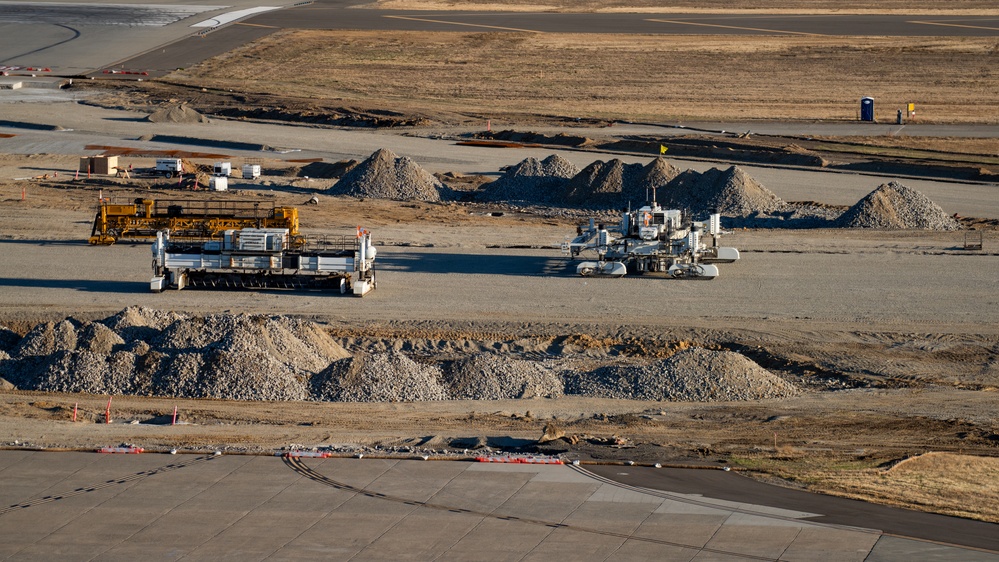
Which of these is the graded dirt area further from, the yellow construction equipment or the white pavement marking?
the white pavement marking

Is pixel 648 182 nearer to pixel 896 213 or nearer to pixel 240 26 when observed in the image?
pixel 896 213

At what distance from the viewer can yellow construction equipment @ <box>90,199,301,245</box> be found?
41.7m

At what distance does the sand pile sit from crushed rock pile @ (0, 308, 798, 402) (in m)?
22.3

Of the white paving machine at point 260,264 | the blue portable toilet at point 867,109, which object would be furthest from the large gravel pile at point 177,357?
the blue portable toilet at point 867,109

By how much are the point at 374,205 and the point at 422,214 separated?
234cm

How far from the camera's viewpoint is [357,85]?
84.1 meters

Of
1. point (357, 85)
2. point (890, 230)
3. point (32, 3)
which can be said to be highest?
point (32, 3)

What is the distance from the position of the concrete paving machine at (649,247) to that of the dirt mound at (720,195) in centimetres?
901

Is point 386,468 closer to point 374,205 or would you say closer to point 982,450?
point 982,450

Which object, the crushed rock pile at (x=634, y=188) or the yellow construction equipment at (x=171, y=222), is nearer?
the yellow construction equipment at (x=171, y=222)

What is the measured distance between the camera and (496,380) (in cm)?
3041

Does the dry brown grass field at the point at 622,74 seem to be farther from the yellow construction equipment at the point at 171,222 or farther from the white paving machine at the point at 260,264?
the white paving machine at the point at 260,264

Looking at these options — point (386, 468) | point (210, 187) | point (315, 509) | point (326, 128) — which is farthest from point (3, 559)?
point (326, 128)

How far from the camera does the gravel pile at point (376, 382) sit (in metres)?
29.9
